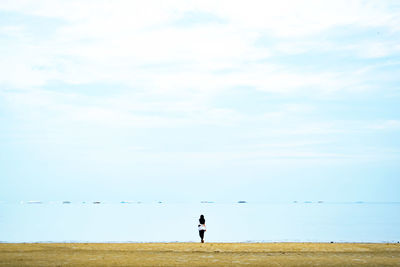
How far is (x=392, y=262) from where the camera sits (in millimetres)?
22641

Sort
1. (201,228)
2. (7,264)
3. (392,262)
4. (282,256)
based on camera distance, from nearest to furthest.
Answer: (7,264) < (392,262) < (282,256) < (201,228)

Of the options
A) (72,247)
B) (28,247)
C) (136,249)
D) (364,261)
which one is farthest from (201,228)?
(364,261)

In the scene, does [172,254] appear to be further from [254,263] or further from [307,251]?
[307,251]

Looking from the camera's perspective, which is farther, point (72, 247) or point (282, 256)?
point (72, 247)

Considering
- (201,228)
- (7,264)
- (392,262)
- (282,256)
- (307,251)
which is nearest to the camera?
(7,264)

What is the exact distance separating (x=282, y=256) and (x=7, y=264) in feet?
45.7

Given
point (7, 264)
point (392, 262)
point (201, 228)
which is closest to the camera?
point (7, 264)

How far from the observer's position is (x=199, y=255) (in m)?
25.6

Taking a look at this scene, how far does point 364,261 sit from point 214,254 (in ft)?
26.3

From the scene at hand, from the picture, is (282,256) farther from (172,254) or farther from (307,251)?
(172,254)

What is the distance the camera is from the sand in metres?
22.3

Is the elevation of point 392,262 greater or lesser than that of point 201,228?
lesser

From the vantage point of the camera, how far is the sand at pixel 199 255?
73.3ft

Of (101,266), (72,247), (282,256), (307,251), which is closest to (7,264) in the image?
(101,266)
